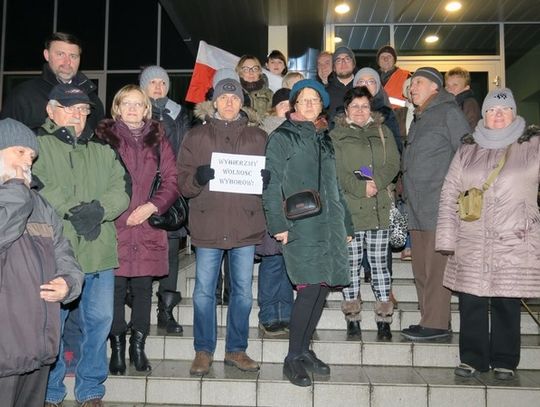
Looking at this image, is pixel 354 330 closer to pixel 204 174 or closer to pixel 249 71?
pixel 204 174

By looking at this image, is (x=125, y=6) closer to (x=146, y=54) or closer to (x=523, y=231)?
(x=146, y=54)

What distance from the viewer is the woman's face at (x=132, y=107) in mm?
3994

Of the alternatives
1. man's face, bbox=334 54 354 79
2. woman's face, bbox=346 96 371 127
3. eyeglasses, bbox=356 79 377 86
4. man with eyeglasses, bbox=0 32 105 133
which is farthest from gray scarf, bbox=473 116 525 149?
man with eyeglasses, bbox=0 32 105 133

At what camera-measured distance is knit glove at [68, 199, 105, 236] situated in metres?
3.45

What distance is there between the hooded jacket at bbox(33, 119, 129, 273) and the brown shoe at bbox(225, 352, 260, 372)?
128 centimetres

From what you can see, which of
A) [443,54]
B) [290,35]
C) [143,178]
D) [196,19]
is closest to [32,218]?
[143,178]

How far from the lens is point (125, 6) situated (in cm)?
1283

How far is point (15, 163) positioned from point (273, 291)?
2662 millimetres

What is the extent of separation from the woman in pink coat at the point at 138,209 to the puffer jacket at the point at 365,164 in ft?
5.07

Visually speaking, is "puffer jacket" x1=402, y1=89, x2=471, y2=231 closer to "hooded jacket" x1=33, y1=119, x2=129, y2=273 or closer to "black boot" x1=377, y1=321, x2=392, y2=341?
"black boot" x1=377, y1=321, x2=392, y2=341

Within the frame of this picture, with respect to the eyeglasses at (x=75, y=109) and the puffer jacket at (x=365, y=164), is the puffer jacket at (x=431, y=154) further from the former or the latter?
the eyeglasses at (x=75, y=109)

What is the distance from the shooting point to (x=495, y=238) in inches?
158

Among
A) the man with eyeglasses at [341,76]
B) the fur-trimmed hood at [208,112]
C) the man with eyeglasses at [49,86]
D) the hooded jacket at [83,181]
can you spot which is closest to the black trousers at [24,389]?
the hooded jacket at [83,181]

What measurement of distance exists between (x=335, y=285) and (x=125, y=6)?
37.3ft
